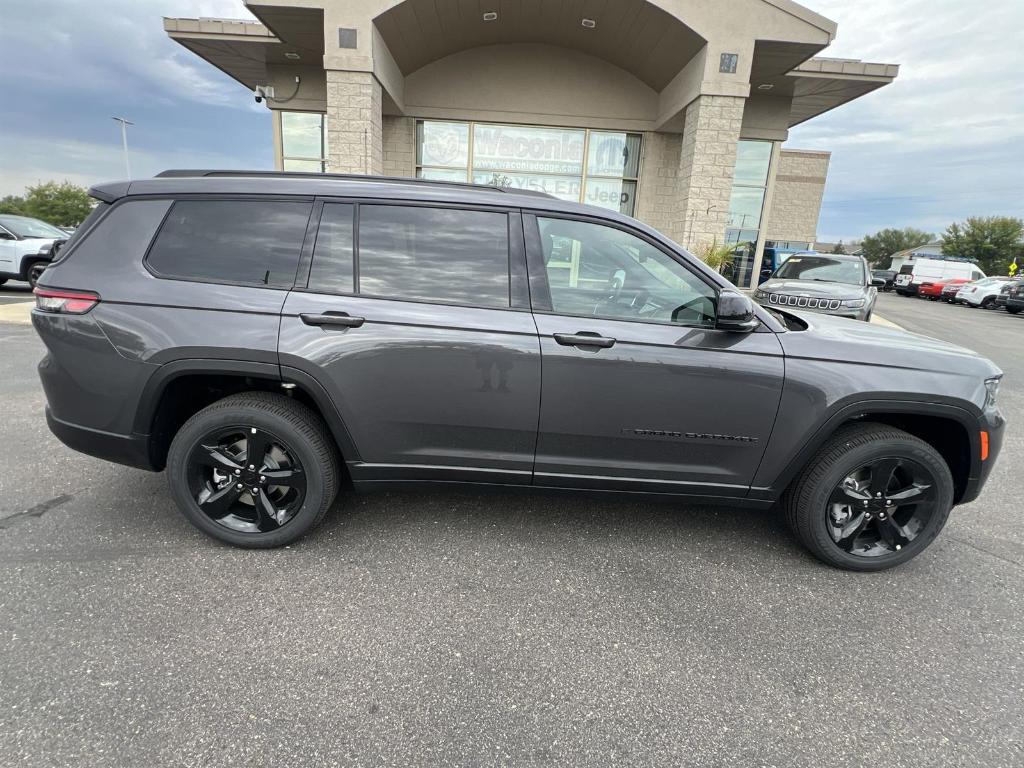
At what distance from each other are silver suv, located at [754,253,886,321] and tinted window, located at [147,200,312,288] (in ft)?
25.2

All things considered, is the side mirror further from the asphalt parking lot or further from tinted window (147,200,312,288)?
tinted window (147,200,312,288)

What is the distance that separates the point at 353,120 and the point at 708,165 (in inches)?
265

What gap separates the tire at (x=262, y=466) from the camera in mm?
2754

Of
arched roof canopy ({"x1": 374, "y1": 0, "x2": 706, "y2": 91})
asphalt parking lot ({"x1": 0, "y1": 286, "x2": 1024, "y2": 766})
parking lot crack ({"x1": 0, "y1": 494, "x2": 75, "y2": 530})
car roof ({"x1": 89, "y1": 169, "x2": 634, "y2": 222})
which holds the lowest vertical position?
parking lot crack ({"x1": 0, "y1": 494, "x2": 75, "y2": 530})

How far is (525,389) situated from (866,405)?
5.43 ft

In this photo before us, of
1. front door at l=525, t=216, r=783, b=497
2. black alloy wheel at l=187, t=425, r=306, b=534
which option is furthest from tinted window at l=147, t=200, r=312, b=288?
front door at l=525, t=216, r=783, b=497

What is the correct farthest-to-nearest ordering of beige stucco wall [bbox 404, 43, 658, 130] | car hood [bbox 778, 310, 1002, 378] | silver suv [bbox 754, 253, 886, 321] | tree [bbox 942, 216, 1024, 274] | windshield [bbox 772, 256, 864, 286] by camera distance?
tree [bbox 942, 216, 1024, 274] → beige stucco wall [bbox 404, 43, 658, 130] → windshield [bbox 772, 256, 864, 286] → silver suv [bbox 754, 253, 886, 321] → car hood [bbox 778, 310, 1002, 378]

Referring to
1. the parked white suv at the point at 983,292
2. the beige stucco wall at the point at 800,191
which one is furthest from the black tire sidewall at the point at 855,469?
the beige stucco wall at the point at 800,191

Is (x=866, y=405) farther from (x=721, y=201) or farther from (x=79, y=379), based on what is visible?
(x=721, y=201)

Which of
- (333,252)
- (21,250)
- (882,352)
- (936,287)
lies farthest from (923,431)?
(936,287)

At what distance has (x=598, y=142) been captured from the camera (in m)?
13.2

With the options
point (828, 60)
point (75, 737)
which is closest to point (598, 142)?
point (828, 60)

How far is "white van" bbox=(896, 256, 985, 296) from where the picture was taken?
28.5 meters

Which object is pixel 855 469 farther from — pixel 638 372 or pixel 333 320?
pixel 333 320
